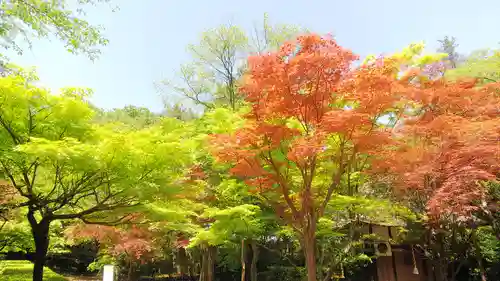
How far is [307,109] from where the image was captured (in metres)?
8.63

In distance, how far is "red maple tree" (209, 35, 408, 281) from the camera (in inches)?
322

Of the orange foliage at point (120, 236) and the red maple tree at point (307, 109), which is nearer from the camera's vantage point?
the red maple tree at point (307, 109)

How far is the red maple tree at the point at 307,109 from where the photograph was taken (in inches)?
322

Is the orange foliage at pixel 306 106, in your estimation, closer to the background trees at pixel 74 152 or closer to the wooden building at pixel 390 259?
the background trees at pixel 74 152

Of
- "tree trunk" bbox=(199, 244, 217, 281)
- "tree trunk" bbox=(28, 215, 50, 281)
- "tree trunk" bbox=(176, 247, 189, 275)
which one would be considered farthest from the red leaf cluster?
"tree trunk" bbox=(176, 247, 189, 275)

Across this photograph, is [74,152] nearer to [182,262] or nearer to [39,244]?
[39,244]

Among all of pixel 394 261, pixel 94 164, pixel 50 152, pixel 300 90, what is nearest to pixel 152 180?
pixel 94 164

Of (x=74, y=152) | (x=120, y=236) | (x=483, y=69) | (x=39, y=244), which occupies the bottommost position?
(x=39, y=244)

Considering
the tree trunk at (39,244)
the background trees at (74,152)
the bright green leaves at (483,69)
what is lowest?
the tree trunk at (39,244)

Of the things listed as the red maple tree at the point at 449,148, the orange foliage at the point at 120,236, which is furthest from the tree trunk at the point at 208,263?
the red maple tree at the point at 449,148

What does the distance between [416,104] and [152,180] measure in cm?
895

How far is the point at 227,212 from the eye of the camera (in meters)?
10.8

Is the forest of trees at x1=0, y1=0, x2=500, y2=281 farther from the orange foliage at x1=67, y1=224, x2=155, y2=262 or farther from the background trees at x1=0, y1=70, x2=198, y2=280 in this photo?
the orange foliage at x1=67, y1=224, x2=155, y2=262

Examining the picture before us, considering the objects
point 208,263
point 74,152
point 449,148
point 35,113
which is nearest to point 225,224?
point 74,152
